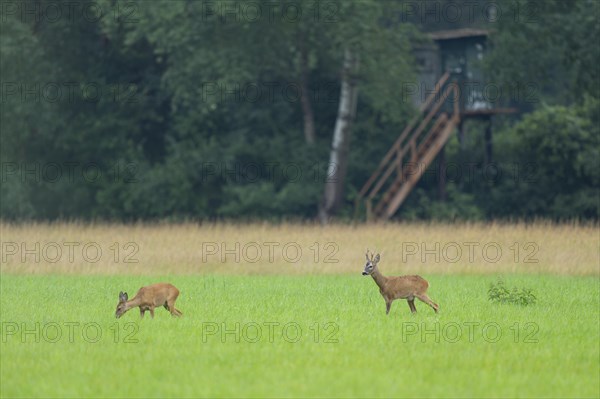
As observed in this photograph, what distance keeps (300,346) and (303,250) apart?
49.4 feet

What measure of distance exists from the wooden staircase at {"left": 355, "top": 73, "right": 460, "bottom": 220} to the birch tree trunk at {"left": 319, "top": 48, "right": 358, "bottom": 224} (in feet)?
3.34

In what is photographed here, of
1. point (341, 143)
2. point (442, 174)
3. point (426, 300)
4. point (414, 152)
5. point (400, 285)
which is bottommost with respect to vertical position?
point (442, 174)

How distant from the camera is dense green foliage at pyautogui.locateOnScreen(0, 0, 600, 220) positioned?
134 ft

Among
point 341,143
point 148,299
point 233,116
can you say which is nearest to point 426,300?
point 148,299

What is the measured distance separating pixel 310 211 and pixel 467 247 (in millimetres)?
16570

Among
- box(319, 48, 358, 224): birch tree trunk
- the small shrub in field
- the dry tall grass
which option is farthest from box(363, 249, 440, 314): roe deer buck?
box(319, 48, 358, 224): birch tree trunk

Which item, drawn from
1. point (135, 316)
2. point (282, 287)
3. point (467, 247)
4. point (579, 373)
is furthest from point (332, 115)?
point (579, 373)

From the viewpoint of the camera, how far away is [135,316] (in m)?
18.1

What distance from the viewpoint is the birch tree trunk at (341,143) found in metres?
42.1

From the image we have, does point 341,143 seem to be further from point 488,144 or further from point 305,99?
point 488,144

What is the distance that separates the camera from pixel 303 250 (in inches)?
1193

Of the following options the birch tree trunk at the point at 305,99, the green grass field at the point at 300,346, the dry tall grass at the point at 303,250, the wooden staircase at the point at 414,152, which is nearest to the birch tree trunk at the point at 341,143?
the wooden staircase at the point at 414,152

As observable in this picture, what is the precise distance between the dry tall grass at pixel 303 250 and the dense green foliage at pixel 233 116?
9389 mm

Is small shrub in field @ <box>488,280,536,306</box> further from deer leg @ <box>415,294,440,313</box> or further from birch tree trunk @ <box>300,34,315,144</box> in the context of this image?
birch tree trunk @ <box>300,34,315,144</box>
